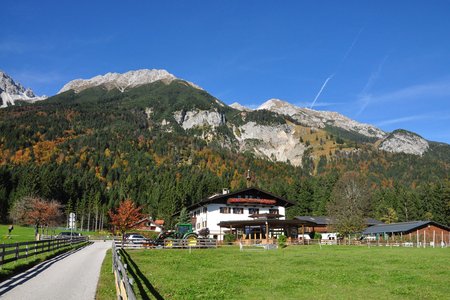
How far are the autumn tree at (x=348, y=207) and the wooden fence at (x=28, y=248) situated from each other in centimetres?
4197

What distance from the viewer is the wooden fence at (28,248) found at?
20666 mm

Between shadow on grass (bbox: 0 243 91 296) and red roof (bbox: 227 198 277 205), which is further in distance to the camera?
red roof (bbox: 227 198 277 205)

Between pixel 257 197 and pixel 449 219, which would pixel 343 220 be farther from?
pixel 449 219

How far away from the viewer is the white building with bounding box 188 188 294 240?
67.0m

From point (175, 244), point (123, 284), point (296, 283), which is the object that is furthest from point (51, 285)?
point (175, 244)

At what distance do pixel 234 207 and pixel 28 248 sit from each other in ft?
151

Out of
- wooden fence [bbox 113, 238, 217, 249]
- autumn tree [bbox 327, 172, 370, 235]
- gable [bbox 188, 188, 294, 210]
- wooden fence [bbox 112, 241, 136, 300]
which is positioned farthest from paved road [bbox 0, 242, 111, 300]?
autumn tree [bbox 327, 172, 370, 235]

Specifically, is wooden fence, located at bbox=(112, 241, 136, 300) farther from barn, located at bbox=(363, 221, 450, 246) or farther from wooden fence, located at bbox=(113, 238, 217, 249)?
barn, located at bbox=(363, 221, 450, 246)

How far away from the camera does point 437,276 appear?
18406mm

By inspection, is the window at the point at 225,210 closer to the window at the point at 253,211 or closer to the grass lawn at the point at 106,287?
the window at the point at 253,211

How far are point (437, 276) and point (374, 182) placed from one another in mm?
181708

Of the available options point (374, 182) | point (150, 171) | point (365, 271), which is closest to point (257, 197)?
point (365, 271)

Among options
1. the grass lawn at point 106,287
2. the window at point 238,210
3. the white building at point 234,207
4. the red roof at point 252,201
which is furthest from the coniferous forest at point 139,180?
the grass lawn at point 106,287

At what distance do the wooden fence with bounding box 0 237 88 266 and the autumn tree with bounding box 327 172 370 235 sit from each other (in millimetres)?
41969
